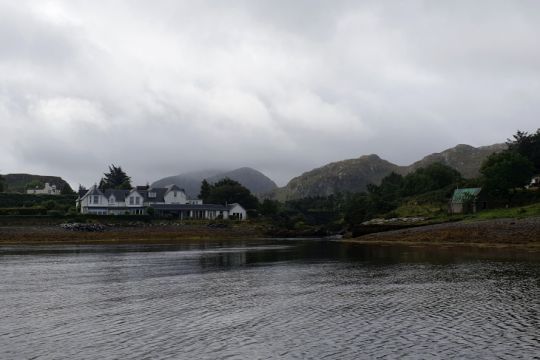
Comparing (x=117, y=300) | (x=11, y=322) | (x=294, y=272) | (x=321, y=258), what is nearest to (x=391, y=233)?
(x=321, y=258)

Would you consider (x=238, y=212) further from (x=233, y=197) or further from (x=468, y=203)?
(x=468, y=203)

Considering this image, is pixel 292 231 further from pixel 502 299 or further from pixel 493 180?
pixel 502 299

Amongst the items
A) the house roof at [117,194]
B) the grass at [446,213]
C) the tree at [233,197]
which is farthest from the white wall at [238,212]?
the grass at [446,213]

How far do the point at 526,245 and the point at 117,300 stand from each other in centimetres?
5727

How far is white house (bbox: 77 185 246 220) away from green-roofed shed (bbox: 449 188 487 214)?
2377 inches

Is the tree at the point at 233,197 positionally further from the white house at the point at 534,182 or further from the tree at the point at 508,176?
the white house at the point at 534,182

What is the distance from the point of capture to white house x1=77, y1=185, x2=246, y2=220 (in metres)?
137

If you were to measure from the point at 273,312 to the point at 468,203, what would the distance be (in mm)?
88832

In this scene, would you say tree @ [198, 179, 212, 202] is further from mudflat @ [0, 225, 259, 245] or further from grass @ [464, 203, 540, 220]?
grass @ [464, 203, 540, 220]

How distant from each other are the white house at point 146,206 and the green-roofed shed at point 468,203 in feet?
198

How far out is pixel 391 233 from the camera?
92.9 m

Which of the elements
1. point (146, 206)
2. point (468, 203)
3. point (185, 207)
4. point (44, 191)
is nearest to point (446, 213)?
point (468, 203)

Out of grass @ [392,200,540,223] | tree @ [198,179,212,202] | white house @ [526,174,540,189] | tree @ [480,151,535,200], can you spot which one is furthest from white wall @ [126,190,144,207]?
white house @ [526,174,540,189]

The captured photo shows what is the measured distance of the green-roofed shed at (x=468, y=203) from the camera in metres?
105
